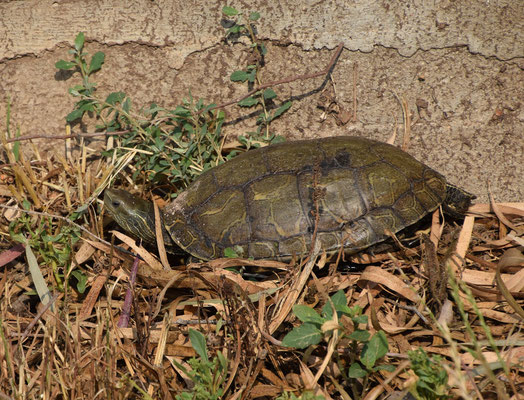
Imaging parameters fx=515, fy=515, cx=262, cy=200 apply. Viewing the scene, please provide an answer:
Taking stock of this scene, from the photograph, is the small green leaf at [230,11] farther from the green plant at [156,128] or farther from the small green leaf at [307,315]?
the small green leaf at [307,315]

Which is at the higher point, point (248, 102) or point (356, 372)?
point (248, 102)

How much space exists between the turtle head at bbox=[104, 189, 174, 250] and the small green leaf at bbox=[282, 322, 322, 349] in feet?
4.93

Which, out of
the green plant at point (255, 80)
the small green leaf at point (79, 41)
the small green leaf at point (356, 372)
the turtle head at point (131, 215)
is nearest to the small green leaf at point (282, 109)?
the green plant at point (255, 80)

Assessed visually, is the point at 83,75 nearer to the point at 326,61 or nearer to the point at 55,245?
the point at 55,245

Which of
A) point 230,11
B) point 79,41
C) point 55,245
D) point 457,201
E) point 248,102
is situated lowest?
point 55,245

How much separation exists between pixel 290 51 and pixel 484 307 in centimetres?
223

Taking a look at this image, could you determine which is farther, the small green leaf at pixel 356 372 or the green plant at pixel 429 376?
the small green leaf at pixel 356 372

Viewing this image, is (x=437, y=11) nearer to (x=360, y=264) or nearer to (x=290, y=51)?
(x=290, y=51)

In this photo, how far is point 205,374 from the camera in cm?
230

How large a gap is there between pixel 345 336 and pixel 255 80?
7.13 ft

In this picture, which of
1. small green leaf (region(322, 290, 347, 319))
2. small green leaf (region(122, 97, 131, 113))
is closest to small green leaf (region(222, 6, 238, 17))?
small green leaf (region(122, 97, 131, 113))

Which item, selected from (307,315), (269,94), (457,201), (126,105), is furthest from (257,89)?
(307,315)

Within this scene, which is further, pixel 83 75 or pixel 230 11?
pixel 83 75

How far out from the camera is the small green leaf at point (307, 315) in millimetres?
2443
